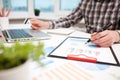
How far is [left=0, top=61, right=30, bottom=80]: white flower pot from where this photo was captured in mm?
318

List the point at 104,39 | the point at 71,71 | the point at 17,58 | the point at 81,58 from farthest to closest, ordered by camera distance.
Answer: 1. the point at 104,39
2. the point at 81,58
3. the point at 71,71
4. the point at 17,58

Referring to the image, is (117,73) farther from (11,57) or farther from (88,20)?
(88,20)

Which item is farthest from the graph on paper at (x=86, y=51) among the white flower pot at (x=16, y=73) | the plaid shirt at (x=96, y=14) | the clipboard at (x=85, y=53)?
the plaid shirt at (x=96, y=14)

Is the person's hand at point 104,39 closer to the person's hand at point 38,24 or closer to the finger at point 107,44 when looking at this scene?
the finger at point 107,44

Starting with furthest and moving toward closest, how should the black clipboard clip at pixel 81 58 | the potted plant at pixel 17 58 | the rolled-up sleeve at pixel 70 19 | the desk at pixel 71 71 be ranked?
the rolled-up sleeve at pixel 70 19
the black clipboard clip at pixel 81 58
the desk at pixel 71 71
the potted plant at pixel 17 58

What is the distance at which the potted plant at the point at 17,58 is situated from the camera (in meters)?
0.31

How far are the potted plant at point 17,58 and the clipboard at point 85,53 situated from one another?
0.36 meters

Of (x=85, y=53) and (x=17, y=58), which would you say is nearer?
(x=17, y=58)

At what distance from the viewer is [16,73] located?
0.33m

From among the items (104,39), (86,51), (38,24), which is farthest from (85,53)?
(38,24)

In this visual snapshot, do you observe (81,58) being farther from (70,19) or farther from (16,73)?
(70,19)

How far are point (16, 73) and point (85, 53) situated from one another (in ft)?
1.52

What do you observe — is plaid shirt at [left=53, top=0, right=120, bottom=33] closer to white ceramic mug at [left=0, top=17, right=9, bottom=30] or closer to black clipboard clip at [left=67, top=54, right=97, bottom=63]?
white ceramic mug at [left=0, top=17, right=9, bottom=30]

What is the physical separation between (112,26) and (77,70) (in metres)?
0.89
